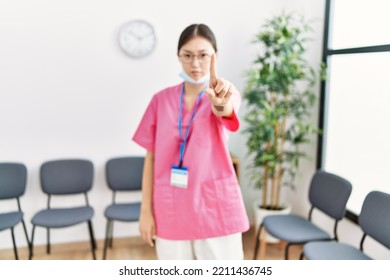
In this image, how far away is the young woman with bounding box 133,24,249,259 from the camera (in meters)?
0.98

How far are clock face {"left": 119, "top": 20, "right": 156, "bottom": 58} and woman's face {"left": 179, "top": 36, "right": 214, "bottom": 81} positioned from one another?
3.66 feet

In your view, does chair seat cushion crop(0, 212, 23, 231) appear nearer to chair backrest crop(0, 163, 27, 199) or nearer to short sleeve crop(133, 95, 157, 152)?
chair backrest crop(0, 163, 27, 199)

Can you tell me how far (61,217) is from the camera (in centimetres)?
189

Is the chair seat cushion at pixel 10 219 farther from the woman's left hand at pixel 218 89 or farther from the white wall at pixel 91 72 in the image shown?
the woman's left hand at pixel 218 89

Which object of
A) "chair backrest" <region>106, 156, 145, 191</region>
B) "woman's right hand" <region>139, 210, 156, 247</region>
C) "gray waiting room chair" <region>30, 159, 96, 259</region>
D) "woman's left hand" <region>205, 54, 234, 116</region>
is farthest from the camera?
"chair backrest" <region>106, 156, 145, 191</region>

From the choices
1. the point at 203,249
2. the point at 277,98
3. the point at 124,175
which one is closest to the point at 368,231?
the point at 203,249

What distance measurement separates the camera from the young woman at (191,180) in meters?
0.98

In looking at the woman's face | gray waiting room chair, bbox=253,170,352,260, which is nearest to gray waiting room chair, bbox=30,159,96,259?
gray waiting room chair, bbox=253,170,352,260

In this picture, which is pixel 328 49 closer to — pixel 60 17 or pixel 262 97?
pixel 262 97

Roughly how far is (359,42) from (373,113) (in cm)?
36

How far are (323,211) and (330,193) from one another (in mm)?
116

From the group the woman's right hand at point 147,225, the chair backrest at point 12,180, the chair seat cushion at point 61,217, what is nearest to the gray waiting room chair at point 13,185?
the chair backrest at point 12,180

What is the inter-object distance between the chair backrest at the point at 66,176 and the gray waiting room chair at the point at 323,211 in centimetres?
115
